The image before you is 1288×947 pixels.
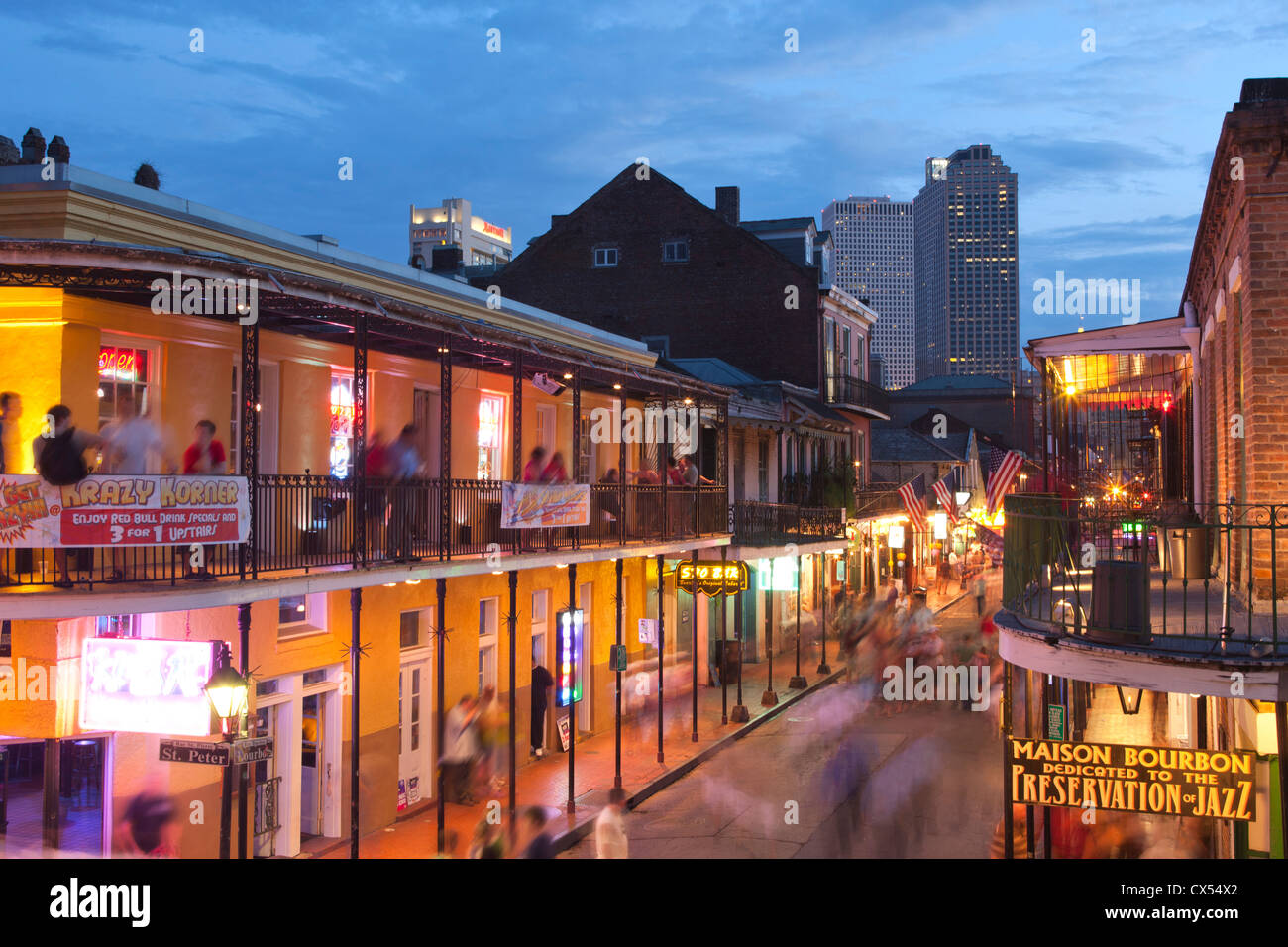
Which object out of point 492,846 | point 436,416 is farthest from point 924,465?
point 492,846

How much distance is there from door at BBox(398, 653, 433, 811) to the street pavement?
8.54ft

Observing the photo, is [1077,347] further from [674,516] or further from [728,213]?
[728,213]

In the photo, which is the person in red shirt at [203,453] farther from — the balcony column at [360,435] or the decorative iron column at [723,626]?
the decorative iron column at [723,626]

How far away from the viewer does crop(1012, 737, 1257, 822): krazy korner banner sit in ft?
22.8

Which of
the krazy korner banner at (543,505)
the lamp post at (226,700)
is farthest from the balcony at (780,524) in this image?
the lamp post at (226,700)

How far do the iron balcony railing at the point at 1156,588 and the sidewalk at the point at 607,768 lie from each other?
6.92 m

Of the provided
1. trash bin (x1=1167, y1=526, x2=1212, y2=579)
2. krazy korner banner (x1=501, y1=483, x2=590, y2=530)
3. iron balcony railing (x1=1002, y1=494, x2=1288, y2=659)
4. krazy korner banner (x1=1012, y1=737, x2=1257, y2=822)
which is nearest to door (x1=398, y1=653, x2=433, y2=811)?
krazy korner banner (x1=501, y1=483, x2=590, y2=530)

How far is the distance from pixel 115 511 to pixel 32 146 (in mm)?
6180

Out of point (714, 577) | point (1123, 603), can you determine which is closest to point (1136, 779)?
point (1123, 603)

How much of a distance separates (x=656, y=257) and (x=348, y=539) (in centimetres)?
2676

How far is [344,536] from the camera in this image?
38.9ft

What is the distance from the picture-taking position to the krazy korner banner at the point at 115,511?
8359 millimetres

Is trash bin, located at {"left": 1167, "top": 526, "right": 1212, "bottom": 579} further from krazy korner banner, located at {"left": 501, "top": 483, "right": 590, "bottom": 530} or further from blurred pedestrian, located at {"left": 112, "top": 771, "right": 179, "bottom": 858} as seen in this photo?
blurred pedestrian, located at {"left": 112, "top": 771, "right": 179, "bottom": 858}

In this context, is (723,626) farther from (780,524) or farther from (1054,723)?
(1054,723)
